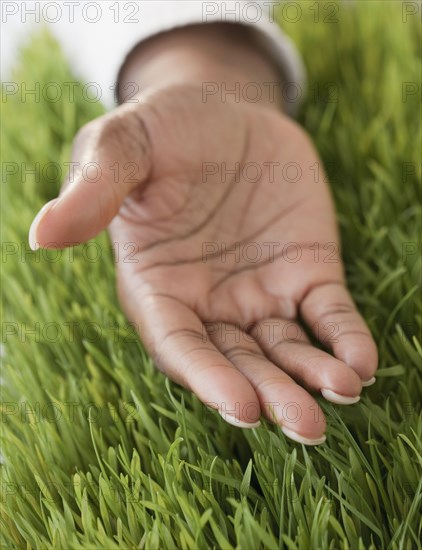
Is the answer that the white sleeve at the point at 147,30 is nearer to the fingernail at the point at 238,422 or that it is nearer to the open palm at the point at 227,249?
the open palm at the point at 227,249

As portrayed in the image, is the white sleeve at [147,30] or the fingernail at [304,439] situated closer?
the fingernail at [304,439]

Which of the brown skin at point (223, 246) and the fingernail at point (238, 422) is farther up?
the brown skin at point (223, 246)

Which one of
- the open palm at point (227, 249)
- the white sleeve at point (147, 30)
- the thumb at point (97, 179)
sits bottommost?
the open palm at point (227, 249)

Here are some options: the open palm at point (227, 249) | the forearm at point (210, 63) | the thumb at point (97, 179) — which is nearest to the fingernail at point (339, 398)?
the open palm at point (227, 249)

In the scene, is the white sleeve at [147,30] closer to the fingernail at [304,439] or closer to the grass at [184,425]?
the grass at [184,425]

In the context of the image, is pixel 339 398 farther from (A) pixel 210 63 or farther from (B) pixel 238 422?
(A) pixel 210 63

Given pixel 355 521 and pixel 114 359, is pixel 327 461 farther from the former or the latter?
pixel 114 359

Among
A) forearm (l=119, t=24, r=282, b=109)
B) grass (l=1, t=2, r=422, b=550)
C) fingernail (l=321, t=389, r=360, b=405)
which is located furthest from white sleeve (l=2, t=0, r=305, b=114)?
fingernail (l=321, t=389, r=360, b=405)

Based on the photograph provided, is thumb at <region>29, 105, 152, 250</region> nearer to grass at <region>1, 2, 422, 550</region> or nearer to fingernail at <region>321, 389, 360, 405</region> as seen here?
grass at <region>1, 2, 422, 550</region>
